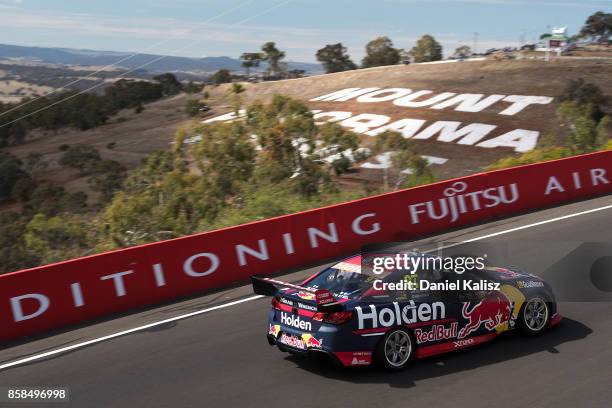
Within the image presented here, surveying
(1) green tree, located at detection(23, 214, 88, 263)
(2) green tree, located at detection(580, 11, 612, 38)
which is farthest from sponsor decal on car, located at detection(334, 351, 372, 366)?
(2) green tree, located at detection(580, 11, 612, 38)

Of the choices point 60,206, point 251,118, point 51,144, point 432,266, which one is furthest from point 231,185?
point 51,144

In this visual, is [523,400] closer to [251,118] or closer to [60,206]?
[251,118]

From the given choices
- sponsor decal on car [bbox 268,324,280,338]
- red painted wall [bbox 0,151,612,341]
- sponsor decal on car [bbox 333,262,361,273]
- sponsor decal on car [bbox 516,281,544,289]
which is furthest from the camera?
red painted wall [bbox 0,151,612,341]

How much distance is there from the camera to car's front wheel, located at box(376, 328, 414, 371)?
8734 mm

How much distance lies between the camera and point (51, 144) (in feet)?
282

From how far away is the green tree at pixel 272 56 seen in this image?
130375mm

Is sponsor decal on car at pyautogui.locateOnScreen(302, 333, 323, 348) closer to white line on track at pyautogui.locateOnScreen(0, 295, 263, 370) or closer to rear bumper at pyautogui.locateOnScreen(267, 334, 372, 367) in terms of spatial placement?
rear bumper at pyautogui.locateOnScreen(267, 334, 372, 367)

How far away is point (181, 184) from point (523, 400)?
1937 centimetres

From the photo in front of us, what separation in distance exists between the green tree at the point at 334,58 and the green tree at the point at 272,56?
723 centimetres

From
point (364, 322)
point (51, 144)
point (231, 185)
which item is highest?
point (364, 322)

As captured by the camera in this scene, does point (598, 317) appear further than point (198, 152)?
No

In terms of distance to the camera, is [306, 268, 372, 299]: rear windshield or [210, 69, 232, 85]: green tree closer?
[306, 268, 372, 299]: rear windshield

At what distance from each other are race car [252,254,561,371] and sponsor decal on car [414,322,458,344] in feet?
0.04

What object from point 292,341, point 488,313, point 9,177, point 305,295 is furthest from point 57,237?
point 9,177
